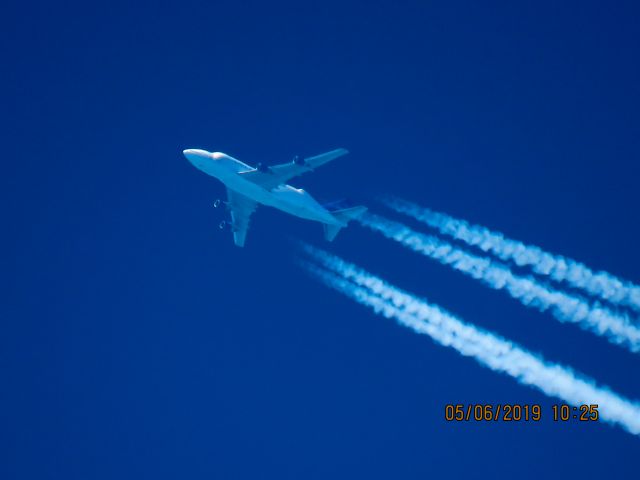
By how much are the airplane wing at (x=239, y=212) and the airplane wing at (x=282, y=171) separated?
268 inches

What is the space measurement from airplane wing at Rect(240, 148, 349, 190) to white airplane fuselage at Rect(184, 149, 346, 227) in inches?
14.1

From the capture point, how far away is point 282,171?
4612 cm

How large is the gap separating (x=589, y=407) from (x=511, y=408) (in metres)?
6.79

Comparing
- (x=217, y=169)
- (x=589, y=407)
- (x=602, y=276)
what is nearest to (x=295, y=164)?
(x=217, y=169)

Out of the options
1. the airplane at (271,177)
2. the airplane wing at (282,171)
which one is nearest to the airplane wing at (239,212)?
the airplane at (271,177)

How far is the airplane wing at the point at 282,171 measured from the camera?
1793 inches

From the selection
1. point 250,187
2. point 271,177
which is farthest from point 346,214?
point 250,187

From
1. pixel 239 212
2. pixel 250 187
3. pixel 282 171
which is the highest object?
pixel 239 212

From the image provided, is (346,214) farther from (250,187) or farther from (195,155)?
(195,155)

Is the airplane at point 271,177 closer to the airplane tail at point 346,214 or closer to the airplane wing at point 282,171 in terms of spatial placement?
the airplane wing at point 282,171

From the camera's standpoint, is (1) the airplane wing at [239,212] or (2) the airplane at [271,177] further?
(1) the airplane wing at [239,212]

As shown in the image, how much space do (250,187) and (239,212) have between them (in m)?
7.82

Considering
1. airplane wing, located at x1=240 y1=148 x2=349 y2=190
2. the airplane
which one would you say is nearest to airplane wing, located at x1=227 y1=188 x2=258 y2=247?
the airplane

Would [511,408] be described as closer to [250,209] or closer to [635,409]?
[635,409]
